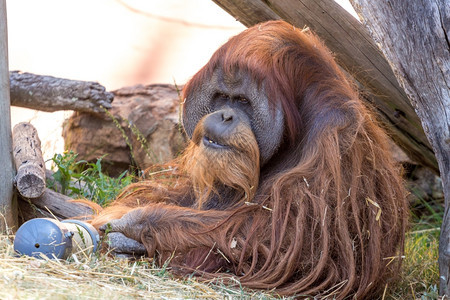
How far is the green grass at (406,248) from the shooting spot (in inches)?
106

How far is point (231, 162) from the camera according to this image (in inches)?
112

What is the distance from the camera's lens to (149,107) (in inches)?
201

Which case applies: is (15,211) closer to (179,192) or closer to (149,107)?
(179,192)

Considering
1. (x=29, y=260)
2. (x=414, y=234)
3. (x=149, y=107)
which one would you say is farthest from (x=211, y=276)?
(x=149, y=107)

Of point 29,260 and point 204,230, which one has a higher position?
point 204,230

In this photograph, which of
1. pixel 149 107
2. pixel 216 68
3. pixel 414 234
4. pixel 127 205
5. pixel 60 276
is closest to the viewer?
pixel 60 276

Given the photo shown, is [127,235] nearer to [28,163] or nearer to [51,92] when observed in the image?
[28,163]

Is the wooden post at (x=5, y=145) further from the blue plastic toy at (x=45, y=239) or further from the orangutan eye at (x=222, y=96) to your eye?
the orangutan eye at (x=222, y=96)

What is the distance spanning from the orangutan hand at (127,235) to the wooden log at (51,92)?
5.77 ft

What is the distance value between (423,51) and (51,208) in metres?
1.86

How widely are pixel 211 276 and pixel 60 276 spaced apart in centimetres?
63

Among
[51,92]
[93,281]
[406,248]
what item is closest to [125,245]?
[93,281]

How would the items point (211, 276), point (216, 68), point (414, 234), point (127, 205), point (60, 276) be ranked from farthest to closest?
1. point (414, 234)
2. point (127, 205)
3. point (216, 68)
4. point (211, 276)
5. point (60, 276)

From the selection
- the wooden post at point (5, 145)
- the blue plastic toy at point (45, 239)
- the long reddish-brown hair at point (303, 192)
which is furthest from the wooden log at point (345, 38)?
the blue plastic toy at point (45, 239)
